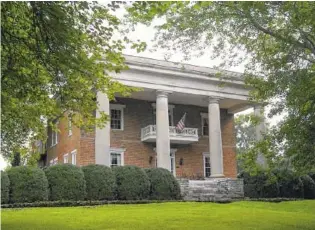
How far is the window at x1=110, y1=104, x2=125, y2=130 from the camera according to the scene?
3150cm

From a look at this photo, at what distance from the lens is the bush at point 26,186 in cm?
1855

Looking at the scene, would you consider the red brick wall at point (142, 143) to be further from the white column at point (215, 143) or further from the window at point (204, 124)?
the white column at point (215, 143)

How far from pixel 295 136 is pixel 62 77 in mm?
6505

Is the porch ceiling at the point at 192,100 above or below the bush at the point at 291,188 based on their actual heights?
above

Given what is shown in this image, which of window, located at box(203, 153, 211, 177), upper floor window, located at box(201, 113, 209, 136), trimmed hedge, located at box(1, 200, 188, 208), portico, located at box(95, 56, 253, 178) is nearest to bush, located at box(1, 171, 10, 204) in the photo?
trimmed hedge, located at box(1, 200, 188, 208)

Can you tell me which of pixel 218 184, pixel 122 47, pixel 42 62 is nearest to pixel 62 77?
pixel 42 62

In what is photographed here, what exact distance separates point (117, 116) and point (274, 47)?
2103 centimetres

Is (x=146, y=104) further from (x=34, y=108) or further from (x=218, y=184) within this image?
(x=34, y=108)

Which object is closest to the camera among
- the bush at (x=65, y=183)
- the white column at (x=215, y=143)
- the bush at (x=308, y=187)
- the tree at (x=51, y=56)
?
the tree at (x=51, y=56)

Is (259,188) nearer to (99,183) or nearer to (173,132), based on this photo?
→ (173,132)

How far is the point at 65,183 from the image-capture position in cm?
1970

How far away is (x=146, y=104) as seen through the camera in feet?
108

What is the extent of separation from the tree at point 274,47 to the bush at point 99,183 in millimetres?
10071

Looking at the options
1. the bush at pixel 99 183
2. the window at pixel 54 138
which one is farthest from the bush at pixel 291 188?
the window at pixel 54 138
